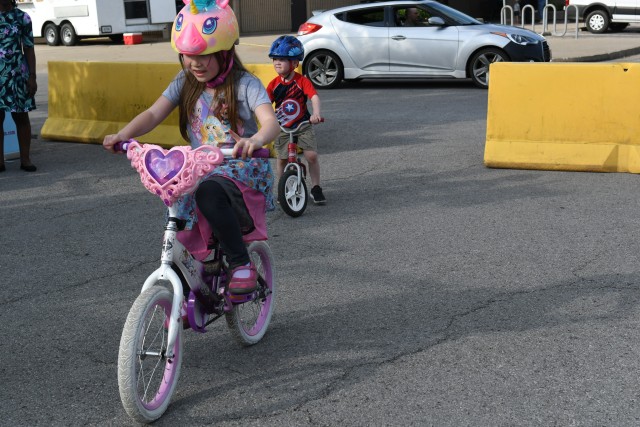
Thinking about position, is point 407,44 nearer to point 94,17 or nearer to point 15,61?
point 15,61

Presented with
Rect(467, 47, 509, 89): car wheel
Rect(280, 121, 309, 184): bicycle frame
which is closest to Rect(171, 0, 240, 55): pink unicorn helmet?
Rect(280, 121, 309, 184): bicycle frame

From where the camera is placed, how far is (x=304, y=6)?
3556 centimetres

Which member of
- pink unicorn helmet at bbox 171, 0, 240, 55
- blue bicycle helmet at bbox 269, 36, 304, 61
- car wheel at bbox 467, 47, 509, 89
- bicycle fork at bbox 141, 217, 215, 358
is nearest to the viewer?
bicycle fork at bbox 141, 217, 215, 358

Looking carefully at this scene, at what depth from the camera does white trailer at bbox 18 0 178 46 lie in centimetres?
2866

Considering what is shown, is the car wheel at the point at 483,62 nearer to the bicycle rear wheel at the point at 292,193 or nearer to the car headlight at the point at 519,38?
the car headlight at the point at 519,38

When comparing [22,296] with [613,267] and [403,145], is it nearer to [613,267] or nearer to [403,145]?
[613,267]

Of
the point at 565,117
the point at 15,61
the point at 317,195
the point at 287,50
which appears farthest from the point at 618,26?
the point at 287,50

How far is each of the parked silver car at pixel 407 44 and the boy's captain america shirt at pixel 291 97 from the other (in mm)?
8059

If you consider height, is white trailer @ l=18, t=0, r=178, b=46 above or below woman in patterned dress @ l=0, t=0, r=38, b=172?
below

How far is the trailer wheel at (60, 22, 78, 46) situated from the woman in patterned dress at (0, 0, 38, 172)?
64.2 ft

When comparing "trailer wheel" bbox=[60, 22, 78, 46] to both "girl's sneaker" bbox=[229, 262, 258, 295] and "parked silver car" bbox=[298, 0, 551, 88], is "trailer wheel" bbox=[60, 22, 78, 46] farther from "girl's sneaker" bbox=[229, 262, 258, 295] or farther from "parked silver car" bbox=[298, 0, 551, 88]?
"girl's sneaker" bbox=[229, 262, 258, 295]

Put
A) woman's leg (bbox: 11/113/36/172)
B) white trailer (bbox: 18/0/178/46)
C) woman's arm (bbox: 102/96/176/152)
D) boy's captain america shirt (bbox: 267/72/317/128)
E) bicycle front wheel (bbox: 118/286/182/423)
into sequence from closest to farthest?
1. bicycle front wheel (bbox: 118/286/182/423)
2. woman's arm (bbox: 102/96/176/152)
3. boy's captain america shirt (bbox: 267/72/317/128)
4. woman's leg (bbox: 11/113/36/172)
5. white trailer (bbox: 18/0/178/46)

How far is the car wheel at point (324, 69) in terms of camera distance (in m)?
17.5

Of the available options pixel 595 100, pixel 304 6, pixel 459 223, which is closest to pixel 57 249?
pixel 459 223
